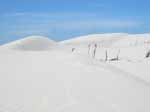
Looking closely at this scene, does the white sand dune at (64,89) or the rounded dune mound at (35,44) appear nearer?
the white sand dune at (64,89)

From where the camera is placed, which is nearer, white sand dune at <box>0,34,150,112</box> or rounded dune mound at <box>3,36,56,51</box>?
white sand dune at <box>0,34,150,112</box>

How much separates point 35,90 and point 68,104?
1224 millimetres

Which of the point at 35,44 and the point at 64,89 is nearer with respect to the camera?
the point at 64,89

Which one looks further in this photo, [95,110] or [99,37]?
[99,37]

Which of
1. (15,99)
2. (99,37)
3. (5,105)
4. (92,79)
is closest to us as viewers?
(5,105)

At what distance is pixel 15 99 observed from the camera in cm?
655

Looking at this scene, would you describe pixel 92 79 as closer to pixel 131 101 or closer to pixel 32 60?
pixel 131 101

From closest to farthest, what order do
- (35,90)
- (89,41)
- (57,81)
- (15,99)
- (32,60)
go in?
(15,99), (35,90), (57,81), (32,60), (89,41)

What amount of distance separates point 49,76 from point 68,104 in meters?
2.43

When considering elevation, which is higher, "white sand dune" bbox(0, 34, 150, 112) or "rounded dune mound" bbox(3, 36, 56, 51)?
"rounded dune mound" bbox(3, 36, 56, 51)

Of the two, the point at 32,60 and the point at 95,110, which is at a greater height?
the point at 32,60

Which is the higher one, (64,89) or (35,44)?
(35,44)

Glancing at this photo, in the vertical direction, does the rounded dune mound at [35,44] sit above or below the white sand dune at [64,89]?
above

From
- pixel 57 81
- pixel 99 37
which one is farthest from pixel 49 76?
pixel 99 37
